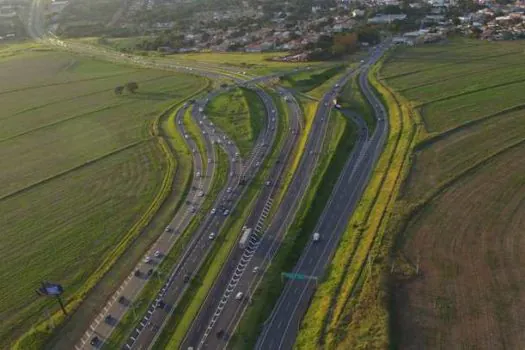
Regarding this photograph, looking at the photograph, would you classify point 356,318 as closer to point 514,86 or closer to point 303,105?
point 303,105

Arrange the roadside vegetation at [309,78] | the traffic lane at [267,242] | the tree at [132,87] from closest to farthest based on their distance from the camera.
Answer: the traffic lane at [267,242] → the roadside vegetation at [309,78] → the tree at [132,87]

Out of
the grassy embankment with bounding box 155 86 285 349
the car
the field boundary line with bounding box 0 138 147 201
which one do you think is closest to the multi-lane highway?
the car

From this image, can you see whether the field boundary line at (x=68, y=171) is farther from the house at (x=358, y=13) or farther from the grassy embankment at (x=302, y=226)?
the house at (x=358, y=13)

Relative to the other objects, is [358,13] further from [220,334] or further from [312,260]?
[220,334]

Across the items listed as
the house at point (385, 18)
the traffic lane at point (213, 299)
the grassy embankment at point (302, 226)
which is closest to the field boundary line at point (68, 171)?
the grassy embankment at point (302, 226)

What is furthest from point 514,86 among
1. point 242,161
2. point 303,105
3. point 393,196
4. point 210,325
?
point 210,325

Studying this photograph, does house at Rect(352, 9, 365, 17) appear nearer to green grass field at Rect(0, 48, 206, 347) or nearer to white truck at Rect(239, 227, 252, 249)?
green grass field at Rect(0, 48, 206, 347)
